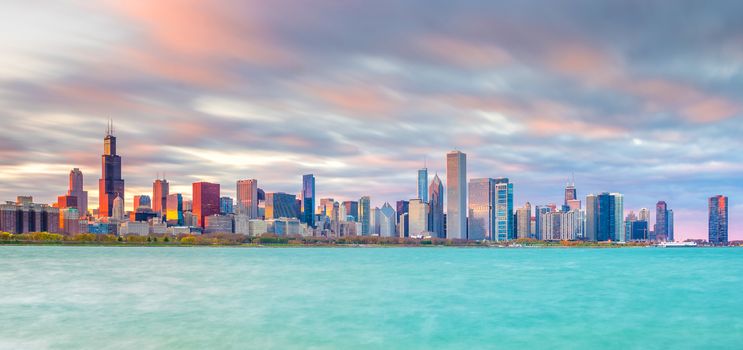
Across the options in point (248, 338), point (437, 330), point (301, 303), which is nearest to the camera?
point (248, 338)

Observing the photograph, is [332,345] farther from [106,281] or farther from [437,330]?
[106,281]

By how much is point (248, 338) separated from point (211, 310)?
12.8 metres

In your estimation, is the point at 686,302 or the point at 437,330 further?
the point at 686,302

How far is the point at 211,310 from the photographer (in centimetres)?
4544

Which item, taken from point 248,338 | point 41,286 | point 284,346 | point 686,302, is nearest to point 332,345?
point 284,346

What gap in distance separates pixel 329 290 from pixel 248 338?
95.5 feet

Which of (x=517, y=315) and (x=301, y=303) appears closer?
(x=517, y=315)

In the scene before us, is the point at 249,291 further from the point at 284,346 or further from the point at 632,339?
the point at 632,339

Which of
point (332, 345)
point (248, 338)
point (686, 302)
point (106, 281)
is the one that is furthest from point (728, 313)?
point (106, 281)

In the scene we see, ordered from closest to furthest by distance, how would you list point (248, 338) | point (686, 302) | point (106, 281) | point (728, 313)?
1. point (248, 338)
2. point (728, 313)
3. point (686, 302)
4. point (106, 281)

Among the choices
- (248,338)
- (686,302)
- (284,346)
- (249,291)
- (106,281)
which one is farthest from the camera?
(106,281)

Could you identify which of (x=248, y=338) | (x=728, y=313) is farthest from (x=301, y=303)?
(x=728, y=313)

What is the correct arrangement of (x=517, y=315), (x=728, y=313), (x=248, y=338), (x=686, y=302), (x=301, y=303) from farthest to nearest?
(x=686, y=302), (x=301, y=303), (x=728, y=313), (x=517, y=315), (x=248, y=338)

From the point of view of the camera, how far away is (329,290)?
62781 mm
